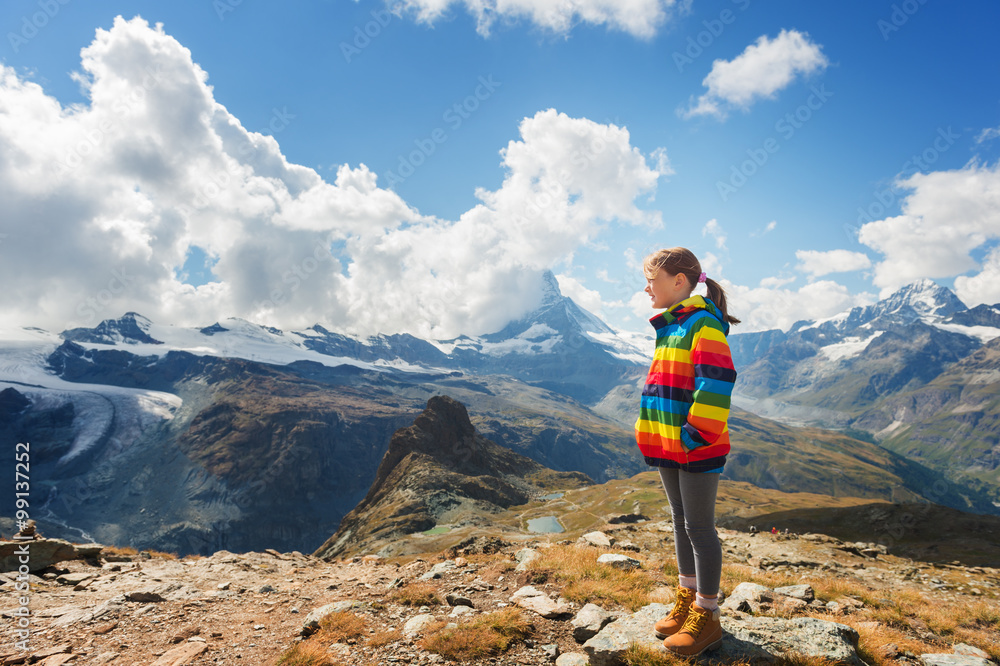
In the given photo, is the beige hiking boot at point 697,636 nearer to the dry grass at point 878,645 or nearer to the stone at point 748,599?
the dry grass at point 878,645

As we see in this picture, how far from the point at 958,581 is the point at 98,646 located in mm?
30332

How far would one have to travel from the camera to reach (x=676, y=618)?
20.5 ft

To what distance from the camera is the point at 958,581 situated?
61.3ft

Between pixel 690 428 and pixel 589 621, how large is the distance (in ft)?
13.5

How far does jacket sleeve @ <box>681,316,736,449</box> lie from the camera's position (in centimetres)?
555

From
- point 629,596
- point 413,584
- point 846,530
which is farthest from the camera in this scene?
point 846,530

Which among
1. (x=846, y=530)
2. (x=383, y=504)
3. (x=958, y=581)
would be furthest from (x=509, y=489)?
(x=958, y=581)

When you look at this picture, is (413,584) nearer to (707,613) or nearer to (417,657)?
(417,657)

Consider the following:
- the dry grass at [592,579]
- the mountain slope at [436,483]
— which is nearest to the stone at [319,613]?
the dry grass at [592,579]

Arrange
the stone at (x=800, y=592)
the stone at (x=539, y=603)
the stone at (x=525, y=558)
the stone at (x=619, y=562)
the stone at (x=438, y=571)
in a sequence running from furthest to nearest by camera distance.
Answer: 1. the stone at (x=438, y=571)
2. the stone at (x=525, y=558)
3. the stone at (x=619, y=562)
4. the stone at (x=800, y=592)
5. the stone at (x=539, y=603)

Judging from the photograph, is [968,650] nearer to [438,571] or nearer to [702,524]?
[702,524]

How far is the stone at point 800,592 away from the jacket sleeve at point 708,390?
8040 mm

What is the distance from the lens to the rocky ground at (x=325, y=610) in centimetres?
711

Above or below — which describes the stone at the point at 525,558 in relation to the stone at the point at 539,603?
below
